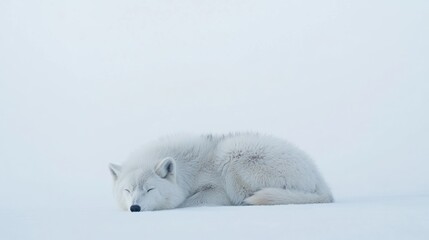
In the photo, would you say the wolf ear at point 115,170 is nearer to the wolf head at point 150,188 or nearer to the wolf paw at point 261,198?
the wolf head at point 150,188

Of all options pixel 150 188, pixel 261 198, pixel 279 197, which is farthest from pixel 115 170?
pixel 279 197

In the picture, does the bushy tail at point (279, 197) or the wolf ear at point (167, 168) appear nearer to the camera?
the bushy tail at point (279, 197)

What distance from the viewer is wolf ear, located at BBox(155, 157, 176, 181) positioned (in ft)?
20.5

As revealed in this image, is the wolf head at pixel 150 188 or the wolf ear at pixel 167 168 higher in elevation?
the wolf ear at pixel 167 168

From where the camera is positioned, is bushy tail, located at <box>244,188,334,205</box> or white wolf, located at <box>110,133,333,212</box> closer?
bushy tail, located at <box>244,188,334,205</box>

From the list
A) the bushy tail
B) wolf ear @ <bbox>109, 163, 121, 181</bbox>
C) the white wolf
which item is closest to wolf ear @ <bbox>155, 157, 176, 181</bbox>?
the white wolf

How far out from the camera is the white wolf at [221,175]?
600 cm

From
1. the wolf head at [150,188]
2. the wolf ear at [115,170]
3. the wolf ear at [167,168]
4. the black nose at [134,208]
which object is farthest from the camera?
the wolf ear at [115,170]

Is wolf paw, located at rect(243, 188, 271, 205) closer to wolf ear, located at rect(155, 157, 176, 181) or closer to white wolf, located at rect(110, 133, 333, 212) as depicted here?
white wolf, located at rect(110, 133, 333, 212)

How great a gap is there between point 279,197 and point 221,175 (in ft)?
3.42

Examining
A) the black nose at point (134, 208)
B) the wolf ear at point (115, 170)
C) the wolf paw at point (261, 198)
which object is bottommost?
the black nose at point (134, 208)

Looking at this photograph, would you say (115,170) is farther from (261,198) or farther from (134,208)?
(261,198)

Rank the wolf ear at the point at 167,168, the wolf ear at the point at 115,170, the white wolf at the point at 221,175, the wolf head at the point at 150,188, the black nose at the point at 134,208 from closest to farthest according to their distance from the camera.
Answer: the black nose at the point at 134,208, the wolf head at the point at 150,188, the white wolf at the point at 221,175, the wolf ear at the point at 167,168, the wolf ear at the point at 115,170

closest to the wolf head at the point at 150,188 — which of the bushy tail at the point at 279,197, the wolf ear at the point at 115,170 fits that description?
the wolf ear at the point at 115,170
